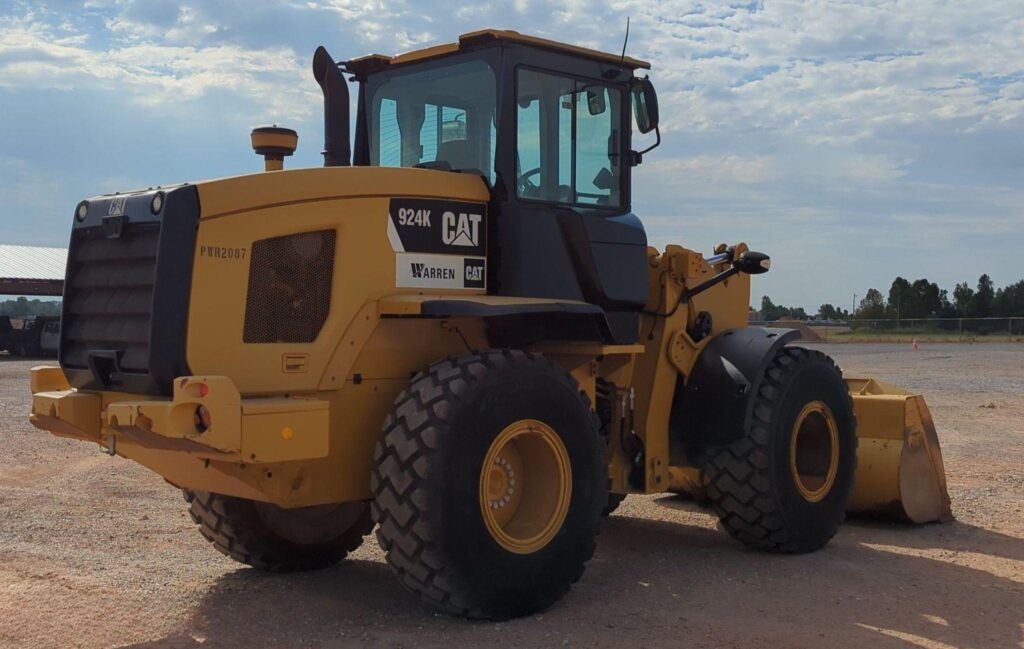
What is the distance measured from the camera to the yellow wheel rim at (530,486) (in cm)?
583

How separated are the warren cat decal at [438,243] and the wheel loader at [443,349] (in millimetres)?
14

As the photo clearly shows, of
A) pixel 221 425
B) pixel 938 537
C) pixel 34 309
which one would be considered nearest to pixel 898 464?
pixel 938 537

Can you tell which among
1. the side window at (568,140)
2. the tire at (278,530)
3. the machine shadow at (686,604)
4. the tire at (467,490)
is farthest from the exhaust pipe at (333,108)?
the machine shadow at (686,604)

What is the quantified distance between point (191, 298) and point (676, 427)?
357 centimetres

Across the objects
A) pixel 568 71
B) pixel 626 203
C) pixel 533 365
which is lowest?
pixel 533 365

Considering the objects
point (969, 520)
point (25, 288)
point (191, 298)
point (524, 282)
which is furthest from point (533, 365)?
point (25, 288)

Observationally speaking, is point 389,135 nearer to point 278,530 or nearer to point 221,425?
point 278,530

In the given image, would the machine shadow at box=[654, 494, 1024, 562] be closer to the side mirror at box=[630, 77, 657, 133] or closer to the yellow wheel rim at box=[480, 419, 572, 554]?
the yellow wheel rim at box=[480, 419, 572, 554]

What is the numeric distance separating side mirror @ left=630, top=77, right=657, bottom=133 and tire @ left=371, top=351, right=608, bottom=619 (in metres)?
1.98

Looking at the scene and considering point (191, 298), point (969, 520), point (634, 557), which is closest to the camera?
point (191, 298)

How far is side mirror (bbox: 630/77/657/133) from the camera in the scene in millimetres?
7086

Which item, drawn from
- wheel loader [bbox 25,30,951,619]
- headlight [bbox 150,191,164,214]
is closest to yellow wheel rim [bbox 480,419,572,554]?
wheel loader [bbox 25,30,951,619]

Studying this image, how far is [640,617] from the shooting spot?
5.81 meters

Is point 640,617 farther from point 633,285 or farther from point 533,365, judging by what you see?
point 633,285
